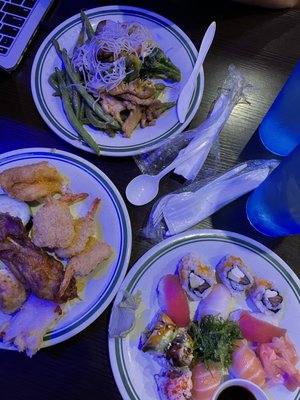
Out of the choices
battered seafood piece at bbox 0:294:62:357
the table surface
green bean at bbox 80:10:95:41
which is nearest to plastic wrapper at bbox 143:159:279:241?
the table surface

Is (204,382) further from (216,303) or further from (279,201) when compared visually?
(279,201)

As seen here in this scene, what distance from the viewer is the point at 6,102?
158 centimetres

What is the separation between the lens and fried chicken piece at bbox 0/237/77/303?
4.07 feet

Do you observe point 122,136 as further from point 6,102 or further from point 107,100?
point 6,102

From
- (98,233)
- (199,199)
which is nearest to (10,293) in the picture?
(98,233)

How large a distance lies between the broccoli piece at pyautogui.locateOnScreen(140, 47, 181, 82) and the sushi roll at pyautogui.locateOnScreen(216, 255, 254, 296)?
0.72 metres

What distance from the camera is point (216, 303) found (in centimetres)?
129

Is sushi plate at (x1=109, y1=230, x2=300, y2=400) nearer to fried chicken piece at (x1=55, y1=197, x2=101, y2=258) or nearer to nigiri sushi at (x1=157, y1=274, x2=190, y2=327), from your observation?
nigiri sushi at (x1=157, y1=274, x2=190, y2=327)

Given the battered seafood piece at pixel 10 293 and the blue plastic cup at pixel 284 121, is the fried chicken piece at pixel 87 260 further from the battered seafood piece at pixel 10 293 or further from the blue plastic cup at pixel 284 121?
the blue plastic cup at pixel 284 121

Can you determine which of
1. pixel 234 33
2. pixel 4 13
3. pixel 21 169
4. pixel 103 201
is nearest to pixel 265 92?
pixel 234 33

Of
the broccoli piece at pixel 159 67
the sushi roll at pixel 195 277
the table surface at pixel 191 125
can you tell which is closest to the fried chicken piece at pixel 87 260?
the table surface at pixel 191 125

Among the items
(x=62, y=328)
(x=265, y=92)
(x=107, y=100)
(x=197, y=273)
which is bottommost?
(x=62, y=328)

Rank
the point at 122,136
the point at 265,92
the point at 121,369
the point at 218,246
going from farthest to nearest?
the point at 265,92
the point at 122,136
the point at 218,246
the point at 121,369

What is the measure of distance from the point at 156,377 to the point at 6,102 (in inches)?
44.7
